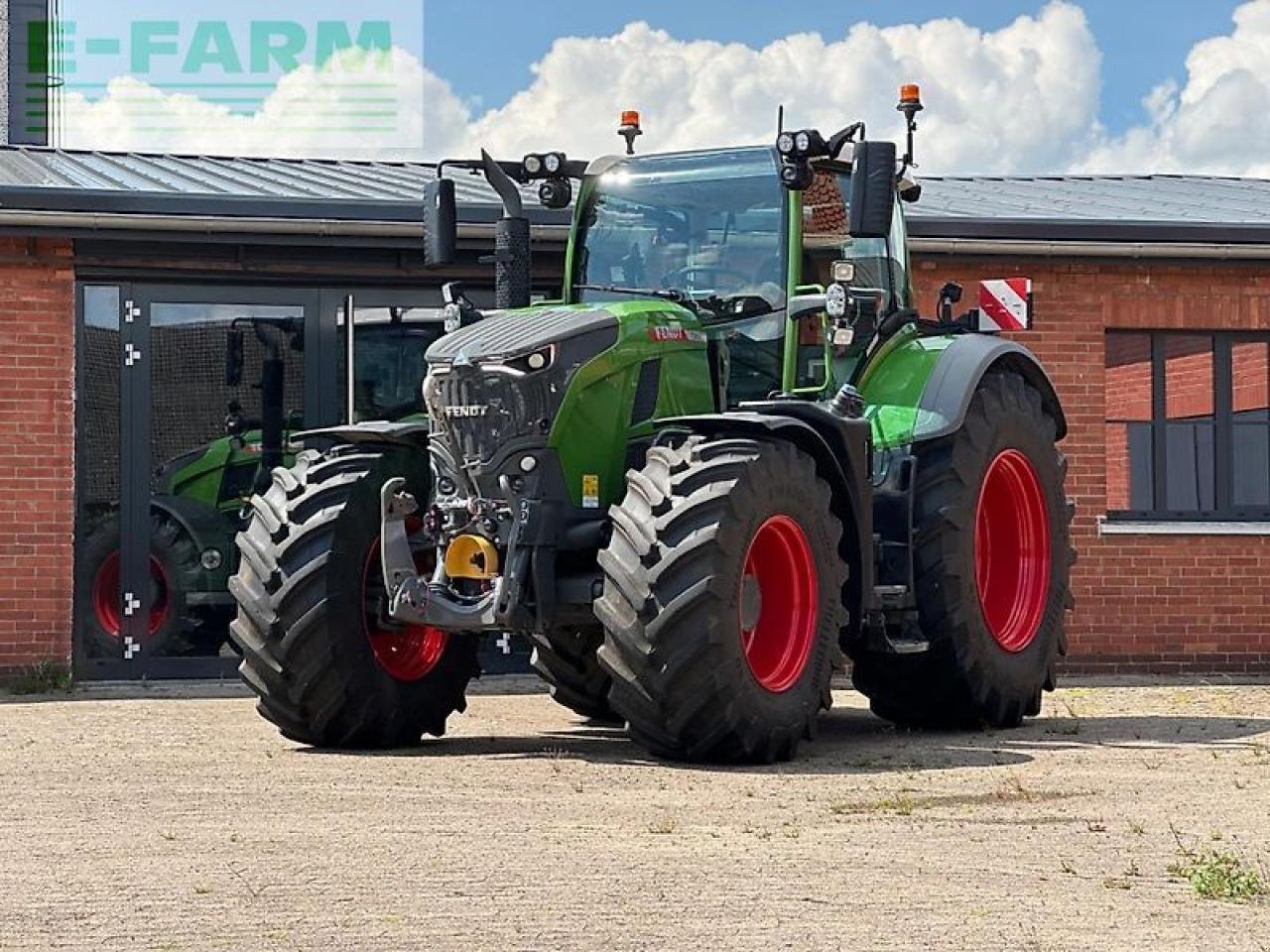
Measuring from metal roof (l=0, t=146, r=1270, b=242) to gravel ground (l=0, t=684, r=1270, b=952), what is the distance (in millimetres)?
4771

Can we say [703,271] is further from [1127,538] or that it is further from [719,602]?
[1127,538]

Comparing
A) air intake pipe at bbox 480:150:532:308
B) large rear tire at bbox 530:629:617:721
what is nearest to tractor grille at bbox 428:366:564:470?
air intake pipe at bbox 480:150:532:308

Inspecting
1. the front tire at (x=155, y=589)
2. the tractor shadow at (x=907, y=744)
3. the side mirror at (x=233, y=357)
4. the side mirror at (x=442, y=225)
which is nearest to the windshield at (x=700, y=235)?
the side mirror at (x=442, y=225)

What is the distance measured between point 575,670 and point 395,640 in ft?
4.56

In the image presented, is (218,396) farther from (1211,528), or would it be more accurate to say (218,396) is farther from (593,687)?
(1211,528)

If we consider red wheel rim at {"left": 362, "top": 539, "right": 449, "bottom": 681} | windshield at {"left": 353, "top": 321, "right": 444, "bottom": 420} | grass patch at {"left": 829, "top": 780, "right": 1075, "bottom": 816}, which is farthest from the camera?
windshield at {"left": 353, "top": 321, "right": 444, "bottom": 420}

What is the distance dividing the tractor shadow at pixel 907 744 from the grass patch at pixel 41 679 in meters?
4.26

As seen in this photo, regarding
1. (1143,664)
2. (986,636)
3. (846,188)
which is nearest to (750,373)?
(846,188)

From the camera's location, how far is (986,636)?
1123 cm

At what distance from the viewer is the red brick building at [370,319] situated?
14922mm

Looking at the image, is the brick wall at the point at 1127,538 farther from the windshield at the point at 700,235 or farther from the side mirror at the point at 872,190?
the side mirror at the point at 872,190

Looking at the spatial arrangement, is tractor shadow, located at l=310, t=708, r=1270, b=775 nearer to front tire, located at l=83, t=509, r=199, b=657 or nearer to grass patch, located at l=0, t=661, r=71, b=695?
front tire, located at l=83, t=509, r=199, b=657

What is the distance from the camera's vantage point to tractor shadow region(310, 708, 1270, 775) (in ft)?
32.1

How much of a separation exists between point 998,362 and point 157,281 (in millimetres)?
6128
